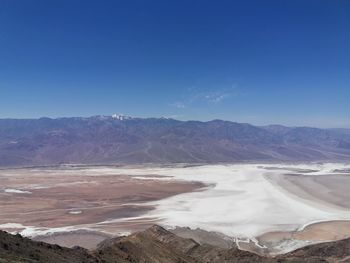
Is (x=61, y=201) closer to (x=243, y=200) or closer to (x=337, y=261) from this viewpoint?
(x=243, y=200)

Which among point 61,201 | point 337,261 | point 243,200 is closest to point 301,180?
point 243,200

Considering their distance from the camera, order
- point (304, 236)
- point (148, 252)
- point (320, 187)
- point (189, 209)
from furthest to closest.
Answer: point (320, 187), point (189, 209), point (304, 236), point (148, 252)

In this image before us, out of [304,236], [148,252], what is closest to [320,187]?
[304,236]

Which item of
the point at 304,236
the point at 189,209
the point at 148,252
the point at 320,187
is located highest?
the point at 148,252

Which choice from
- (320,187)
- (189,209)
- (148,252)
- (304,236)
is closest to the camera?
(148,252)

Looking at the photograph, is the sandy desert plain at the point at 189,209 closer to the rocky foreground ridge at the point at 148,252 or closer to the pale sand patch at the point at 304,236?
the pale sand patch at the point at 304,236

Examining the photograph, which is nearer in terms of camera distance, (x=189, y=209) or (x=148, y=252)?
(x=148, y=252)

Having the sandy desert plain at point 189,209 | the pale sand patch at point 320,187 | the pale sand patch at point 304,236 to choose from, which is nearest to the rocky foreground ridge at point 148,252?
the pale sand patch at point 304,236

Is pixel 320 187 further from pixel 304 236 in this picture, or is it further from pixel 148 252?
pixel 148 252
